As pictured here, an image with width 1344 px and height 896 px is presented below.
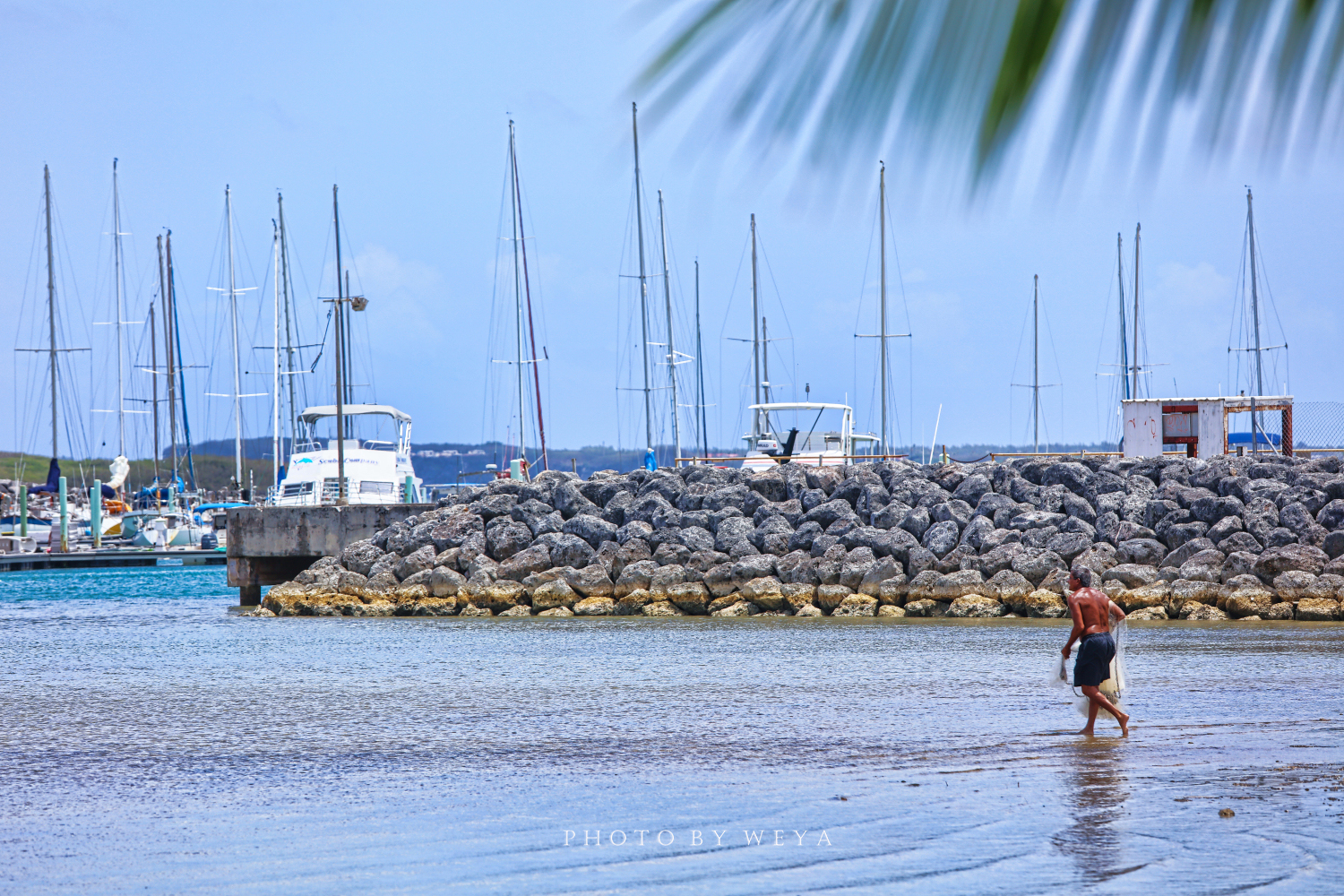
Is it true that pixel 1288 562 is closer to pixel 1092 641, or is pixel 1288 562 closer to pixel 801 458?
pixel 801 458

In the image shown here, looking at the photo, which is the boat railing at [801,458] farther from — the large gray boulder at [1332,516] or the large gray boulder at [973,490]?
the large gray boulder at [1332,516]

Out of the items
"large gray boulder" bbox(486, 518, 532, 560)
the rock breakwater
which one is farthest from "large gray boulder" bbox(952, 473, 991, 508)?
"large gray boulder" bbox(486, 518, 532, 560)

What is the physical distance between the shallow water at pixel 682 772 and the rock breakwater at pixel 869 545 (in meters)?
3.46

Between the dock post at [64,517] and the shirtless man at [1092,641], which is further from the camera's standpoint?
the dock post at [64,517]

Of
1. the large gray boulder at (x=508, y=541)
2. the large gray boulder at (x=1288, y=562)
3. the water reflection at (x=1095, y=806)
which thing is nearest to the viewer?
the water reflection at (x=1095, y=806)

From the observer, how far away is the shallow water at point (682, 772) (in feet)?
24.2

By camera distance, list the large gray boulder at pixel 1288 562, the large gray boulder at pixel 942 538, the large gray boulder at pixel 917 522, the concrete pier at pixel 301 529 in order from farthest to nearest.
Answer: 1. the concrete pier at pixel 301 529
2. the large gray boulder at pixel 917 522
3. the large gray boulder at pixel 942 538
4. the large gray boulder at pixel 1288 562

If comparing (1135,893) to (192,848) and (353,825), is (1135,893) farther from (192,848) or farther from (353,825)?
(192,848)

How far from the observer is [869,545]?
27.2 m

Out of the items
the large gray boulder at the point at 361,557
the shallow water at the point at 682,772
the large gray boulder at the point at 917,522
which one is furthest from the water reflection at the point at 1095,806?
the large gray boulder at the point at 361,557

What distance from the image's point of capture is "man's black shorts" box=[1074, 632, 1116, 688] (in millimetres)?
11633

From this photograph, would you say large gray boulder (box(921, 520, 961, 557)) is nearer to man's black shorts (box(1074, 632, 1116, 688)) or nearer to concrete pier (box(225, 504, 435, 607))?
concrete pier (box(225, 504, 435, 607))

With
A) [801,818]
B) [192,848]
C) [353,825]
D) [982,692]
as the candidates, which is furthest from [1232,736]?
[192,848]

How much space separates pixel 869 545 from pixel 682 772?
17.3 metres
